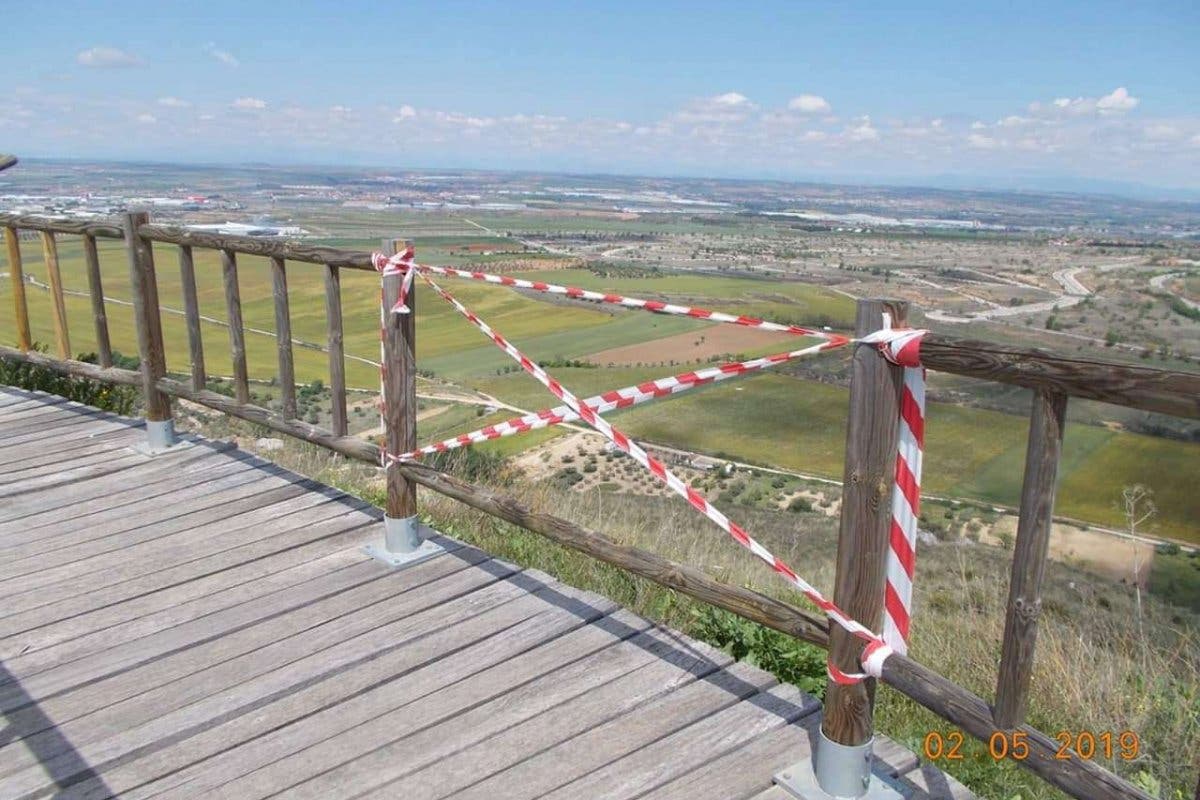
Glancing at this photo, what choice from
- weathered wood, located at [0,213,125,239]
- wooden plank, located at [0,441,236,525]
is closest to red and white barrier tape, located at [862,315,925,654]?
wooden plank, located at [0,441,236,525]

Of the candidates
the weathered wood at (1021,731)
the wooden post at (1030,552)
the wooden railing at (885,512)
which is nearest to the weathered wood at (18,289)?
the wooden railing at (885,512)

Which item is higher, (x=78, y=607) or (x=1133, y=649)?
(x=78, y=607)

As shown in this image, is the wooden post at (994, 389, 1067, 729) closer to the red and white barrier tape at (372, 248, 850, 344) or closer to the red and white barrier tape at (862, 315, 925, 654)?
the red and white barrier tape at (862, 315, 925, 654)

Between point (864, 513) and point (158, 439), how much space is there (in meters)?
4.54

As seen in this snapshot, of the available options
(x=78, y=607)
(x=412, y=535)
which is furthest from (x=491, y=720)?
(x=78, y=607)

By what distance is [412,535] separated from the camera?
4066mm

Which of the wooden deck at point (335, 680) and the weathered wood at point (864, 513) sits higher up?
the weathered wood at point (864, 513)

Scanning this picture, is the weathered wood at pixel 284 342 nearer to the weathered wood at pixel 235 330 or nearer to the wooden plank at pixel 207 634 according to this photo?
the weathered wood at pixel 235 330

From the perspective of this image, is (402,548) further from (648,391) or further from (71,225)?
(71,225)

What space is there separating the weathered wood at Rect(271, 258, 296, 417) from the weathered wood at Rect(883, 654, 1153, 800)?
125 inches

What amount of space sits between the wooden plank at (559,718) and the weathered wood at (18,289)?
5.16 metres

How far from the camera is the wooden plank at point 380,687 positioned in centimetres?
259

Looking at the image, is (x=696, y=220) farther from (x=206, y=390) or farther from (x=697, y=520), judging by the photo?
(x=206, y=390)

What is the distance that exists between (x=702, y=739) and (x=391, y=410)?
1952 millimetres
